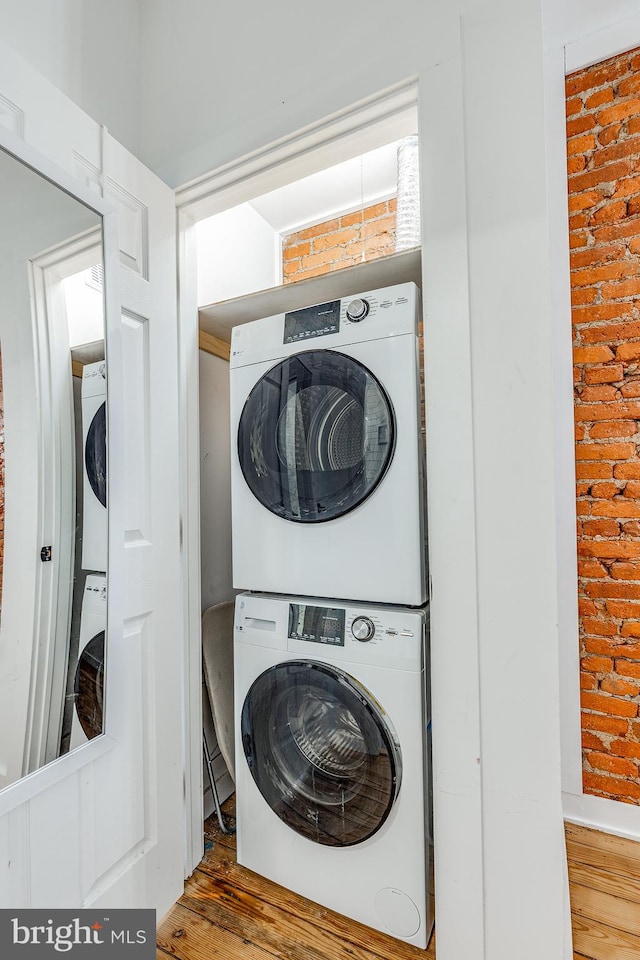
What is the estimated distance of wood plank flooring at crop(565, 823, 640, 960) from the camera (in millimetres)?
1260

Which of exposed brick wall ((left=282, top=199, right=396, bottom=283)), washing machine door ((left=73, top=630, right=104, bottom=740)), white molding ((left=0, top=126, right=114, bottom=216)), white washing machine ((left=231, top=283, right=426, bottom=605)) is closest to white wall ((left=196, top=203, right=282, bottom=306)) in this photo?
exposed brick wall ((left=282, top=199, right=396, bottom=283))

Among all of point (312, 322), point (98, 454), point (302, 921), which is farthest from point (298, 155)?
point (302, 921)

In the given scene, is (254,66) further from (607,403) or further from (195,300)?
(607,403)

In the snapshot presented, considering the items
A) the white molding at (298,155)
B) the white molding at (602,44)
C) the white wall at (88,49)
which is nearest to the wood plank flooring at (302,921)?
the white molding at (298,155)

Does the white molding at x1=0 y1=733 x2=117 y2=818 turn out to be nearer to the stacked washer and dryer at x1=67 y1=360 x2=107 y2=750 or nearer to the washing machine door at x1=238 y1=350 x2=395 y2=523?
the stacked washer and dryer at x1=67 y1=360 x2=107 y2=750

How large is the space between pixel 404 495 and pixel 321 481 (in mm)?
249

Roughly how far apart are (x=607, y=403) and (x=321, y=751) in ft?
4.91

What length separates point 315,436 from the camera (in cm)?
139

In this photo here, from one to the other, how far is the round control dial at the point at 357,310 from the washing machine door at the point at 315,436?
109 mm

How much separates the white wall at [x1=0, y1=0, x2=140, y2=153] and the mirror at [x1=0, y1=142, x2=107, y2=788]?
1.75 ft

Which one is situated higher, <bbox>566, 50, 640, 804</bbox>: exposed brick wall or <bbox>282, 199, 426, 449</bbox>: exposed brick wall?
<bbox>282, 199, 426, 449</bbox>: exposed brick wall

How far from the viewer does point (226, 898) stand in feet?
4.66

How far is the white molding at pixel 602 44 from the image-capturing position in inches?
65.5

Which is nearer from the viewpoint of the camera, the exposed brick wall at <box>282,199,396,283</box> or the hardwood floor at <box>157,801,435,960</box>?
the hardwood floor at <box>157,801,435,960</box>
